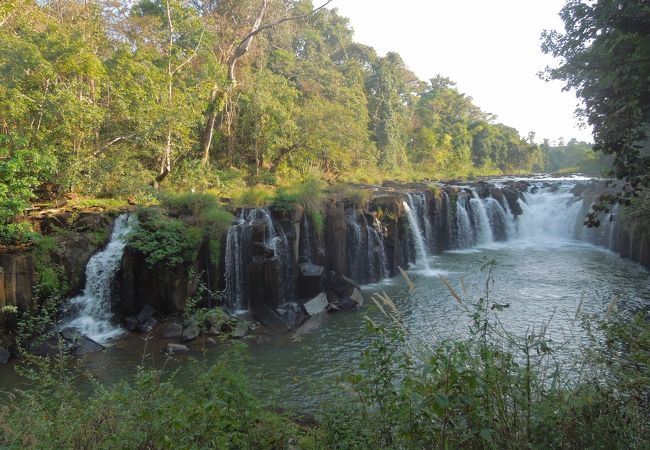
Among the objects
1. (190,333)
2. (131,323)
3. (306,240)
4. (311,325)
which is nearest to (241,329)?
(190,333)

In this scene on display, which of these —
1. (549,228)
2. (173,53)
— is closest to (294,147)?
(173,53)

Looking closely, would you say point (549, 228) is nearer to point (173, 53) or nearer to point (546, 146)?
point (173, 53)

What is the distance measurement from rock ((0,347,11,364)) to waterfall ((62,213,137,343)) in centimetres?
138

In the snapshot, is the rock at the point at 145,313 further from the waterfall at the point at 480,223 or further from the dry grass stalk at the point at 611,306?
the waterfall at the point at 480,223

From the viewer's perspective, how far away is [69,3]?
16.4m

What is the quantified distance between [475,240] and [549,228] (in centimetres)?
526

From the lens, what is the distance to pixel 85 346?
9820 mm

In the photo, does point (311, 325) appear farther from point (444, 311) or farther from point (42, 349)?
point (42, 349)

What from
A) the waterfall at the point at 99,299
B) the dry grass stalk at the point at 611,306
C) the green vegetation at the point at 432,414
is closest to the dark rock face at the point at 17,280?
the waterfall at the point at 99,299

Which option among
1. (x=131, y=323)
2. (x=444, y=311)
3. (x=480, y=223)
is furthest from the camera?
(x=480, y=223)

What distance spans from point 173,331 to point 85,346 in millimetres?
2011

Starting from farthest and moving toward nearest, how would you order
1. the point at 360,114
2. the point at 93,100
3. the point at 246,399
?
the point at 360,114, the point at 93,100, the point at 246,399

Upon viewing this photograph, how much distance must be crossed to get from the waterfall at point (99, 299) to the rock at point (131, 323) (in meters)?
0.20

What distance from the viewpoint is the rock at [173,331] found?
10.6 metres
